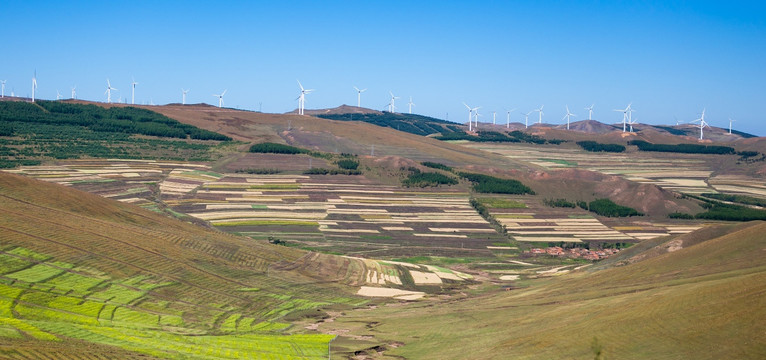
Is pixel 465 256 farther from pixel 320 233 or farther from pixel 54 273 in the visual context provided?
pixel 54 273

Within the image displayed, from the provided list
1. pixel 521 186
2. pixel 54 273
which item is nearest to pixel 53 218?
pixel 54 273

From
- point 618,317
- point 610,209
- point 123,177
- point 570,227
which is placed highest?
point 123,177

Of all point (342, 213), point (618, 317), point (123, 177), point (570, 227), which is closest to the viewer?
point (618, 317)

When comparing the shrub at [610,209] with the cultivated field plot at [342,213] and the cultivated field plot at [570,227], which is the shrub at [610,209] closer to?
the cultivated field plot at [570,227]

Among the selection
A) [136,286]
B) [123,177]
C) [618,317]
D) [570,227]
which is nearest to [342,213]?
[570,227]

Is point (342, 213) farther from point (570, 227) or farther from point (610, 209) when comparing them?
point (610, 209)

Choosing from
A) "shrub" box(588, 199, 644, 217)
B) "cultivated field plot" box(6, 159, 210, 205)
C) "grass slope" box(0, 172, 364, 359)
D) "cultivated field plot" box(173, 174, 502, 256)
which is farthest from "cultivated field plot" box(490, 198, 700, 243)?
"cultivated field plot" box(6, 159, 210, 205)

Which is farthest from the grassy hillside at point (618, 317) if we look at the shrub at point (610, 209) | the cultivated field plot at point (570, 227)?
the shrub at point (610, 209)

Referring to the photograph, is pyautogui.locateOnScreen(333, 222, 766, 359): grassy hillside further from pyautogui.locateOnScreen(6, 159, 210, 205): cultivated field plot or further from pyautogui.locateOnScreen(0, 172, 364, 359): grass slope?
pyautogui.locateOnScreen(6, 159, 210, 205): cultivated field plot
